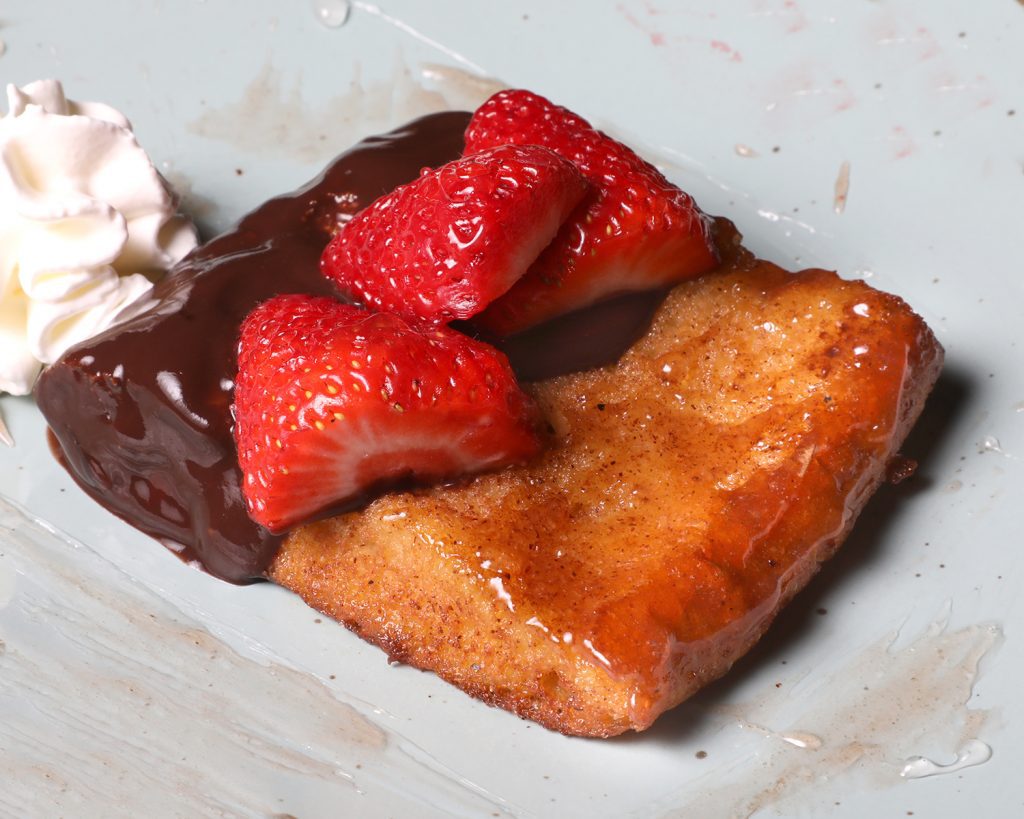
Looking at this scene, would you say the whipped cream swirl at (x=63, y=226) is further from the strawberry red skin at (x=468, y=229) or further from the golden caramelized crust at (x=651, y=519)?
the golden caramelized crust at (x=651, y=519)

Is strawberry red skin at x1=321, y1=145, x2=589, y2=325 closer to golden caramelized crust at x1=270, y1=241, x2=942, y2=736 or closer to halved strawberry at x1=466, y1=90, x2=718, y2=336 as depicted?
halved strawberry at x1=466, y1=90, x2=718, y2=336

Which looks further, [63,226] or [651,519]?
[63,226]

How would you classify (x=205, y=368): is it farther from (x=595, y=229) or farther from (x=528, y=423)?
(x=595, y=229)

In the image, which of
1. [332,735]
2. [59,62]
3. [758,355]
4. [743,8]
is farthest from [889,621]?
[59,62]

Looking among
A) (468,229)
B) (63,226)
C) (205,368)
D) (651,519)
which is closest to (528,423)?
(651,519)

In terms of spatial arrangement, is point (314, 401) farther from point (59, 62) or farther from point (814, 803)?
point (59, 62)

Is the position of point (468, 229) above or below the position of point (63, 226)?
above
